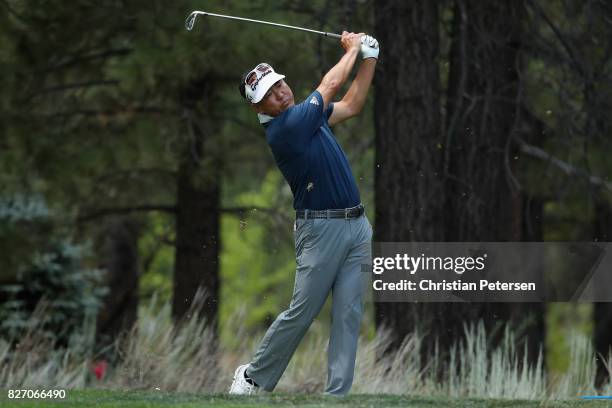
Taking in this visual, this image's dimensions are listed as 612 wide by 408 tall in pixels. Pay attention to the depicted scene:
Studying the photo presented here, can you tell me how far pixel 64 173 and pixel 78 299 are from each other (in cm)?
176

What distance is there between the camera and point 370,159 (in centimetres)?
1891

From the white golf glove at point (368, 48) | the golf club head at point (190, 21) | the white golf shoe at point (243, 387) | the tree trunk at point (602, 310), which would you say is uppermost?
the golf club head at point (190, 21)

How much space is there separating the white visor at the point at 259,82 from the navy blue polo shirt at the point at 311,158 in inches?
7.1

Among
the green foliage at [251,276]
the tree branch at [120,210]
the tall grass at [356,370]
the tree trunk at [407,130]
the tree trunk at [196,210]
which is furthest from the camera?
the green foliage at [251,276]

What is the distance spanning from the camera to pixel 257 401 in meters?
7.58

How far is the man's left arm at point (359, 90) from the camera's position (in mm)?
7941

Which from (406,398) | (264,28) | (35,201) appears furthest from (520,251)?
(35,201)

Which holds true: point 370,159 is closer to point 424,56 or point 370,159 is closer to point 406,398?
point 424,56

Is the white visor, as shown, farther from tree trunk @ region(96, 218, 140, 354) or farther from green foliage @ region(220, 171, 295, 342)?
green foliage @ region(220, 171, 295, 342)

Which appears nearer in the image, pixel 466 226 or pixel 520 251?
pixel 466 226

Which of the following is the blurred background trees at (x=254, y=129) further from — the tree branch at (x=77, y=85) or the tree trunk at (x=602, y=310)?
the tree trunk at (x=602, y=310)

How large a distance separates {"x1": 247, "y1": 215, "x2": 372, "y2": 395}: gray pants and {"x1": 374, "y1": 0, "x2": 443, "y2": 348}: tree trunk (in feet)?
12.4

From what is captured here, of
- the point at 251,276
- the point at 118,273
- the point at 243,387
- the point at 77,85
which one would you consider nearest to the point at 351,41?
the point at 243,387

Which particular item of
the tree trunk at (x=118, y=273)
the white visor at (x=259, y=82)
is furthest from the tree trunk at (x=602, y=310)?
the white visor at (x=259, y=82)
